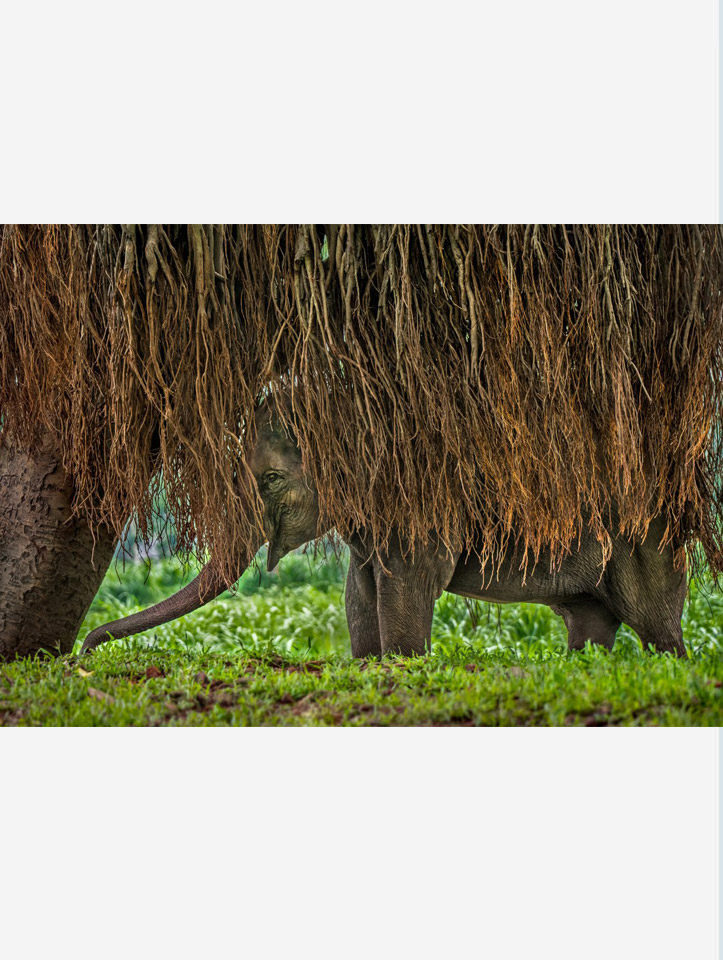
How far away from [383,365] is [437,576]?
0.77m

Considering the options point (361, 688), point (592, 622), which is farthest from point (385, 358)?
point (592, 622)

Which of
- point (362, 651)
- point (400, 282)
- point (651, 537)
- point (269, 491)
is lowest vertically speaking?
point (362, 651)

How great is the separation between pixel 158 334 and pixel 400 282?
2.33 ft

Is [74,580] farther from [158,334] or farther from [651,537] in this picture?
[651,537]

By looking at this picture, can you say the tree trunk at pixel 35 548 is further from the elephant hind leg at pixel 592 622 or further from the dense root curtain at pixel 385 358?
the elephant hind leg at pixel 592 622

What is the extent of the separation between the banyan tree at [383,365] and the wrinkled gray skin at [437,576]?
6.2 inches

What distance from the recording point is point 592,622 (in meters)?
3.27

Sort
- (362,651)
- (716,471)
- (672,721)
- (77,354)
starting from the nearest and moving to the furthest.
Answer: (672,721), (77,354), (716,471), (362,651)

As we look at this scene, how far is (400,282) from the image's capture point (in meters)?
2.58

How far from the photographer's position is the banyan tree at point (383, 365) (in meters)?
2.57

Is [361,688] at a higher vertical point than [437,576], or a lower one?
lower

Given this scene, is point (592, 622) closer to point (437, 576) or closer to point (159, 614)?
point (437, 576)

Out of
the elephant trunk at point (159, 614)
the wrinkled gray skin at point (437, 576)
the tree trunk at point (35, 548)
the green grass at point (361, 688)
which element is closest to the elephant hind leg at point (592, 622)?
the wrinkled gray skin at point (437, 576)
